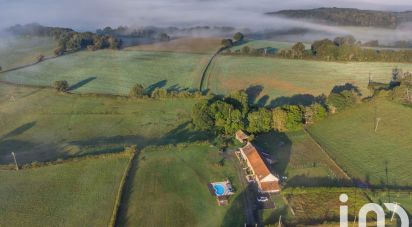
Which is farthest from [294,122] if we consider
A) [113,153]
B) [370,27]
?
[370,27]

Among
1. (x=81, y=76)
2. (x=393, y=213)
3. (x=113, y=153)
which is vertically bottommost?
(x=393, y=213)

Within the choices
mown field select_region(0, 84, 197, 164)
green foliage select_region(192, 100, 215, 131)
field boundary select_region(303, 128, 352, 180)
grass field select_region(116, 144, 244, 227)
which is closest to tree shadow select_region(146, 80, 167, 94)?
mown field select_region(0, 84, 197, 164)

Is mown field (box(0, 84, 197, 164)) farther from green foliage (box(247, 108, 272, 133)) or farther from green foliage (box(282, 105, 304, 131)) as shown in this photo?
green foliage (box(282, 105, 304, 131))

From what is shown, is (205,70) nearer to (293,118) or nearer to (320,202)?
(293,118)

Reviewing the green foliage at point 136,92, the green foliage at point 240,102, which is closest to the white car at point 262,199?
the green foliage at point 240,102

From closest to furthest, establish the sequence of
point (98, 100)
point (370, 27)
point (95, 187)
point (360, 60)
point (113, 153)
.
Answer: point (95, 187), point (113, 153), point (98, 100), point (360, 60), point (370, 27)

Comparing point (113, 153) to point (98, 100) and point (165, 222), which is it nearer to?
point (165, 222)

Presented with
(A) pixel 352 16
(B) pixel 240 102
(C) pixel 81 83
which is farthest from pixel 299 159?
(A) pixel 352 16
